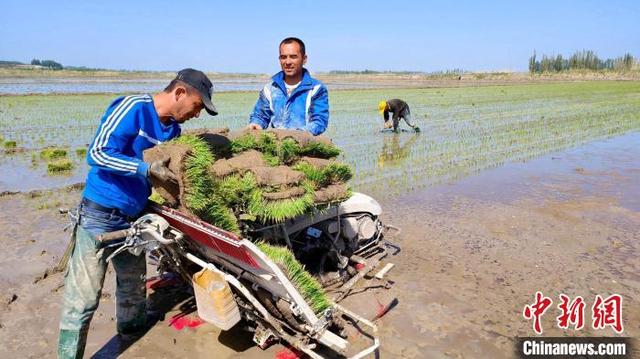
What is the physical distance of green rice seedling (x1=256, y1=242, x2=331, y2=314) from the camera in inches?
110

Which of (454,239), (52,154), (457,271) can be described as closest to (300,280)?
(457,271)

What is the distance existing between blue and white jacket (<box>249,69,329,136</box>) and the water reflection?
5.73m

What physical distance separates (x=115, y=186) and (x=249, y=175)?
2.78ft

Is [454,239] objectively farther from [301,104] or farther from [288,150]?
[288,150]

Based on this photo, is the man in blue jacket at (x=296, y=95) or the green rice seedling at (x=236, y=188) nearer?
the green rice seedling at (x=236, y=188)

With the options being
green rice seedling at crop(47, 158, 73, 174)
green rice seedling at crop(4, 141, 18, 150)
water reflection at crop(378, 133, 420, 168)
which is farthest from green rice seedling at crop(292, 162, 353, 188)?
green rice seedling at crop(4, 141, 18, 150)

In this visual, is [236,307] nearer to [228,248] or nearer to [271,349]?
[228,248]

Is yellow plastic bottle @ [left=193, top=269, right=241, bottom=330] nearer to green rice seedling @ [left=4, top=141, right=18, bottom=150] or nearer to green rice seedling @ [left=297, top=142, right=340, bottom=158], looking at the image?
green rice seedling @ [left=297, top=142, right=340, bottom=158]

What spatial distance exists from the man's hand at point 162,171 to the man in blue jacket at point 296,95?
57.6 inches

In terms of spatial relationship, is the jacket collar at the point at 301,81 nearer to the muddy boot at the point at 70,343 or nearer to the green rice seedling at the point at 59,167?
the muddy boot at the point at 70,343

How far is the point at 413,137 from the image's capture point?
13.6 meters

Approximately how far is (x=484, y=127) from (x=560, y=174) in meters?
6.94

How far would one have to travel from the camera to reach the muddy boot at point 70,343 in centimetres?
295

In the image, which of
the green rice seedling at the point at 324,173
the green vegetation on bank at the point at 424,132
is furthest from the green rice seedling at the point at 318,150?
the green vegetation on bank at the point at 424,132
